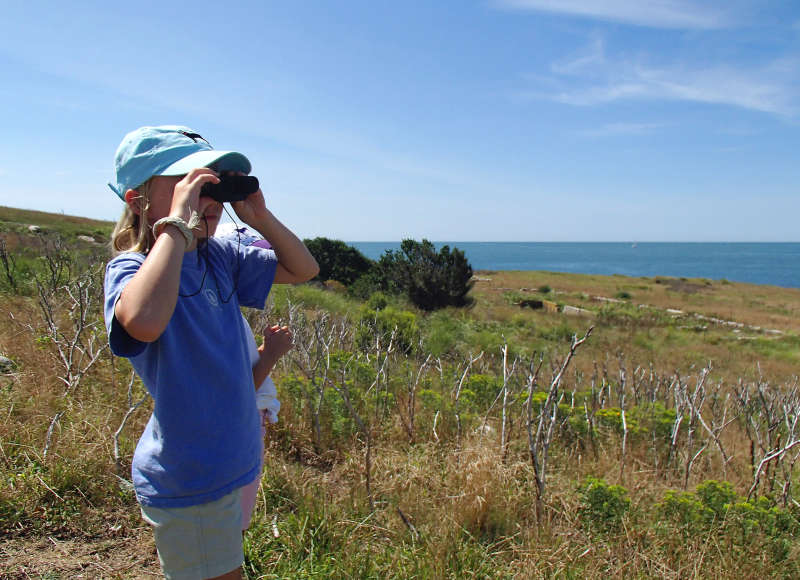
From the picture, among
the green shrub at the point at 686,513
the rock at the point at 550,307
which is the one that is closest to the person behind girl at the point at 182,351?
the green shrub at the point at 686,513

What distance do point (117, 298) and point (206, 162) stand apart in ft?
1.29

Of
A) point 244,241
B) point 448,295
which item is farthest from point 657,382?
point 448,295

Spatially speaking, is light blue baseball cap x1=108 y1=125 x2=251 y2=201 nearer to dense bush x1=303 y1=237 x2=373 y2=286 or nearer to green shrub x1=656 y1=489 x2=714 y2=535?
green shrub x1=656 y1=489 x2=714 y2=535

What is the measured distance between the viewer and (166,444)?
128cm

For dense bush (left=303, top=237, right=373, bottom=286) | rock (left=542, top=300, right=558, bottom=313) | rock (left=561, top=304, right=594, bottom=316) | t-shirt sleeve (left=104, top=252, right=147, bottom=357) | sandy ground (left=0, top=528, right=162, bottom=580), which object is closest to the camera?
t-shirt sleeve (left=104, top=252, right=147, bottom=357)

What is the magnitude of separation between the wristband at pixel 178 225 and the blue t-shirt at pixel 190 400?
5.4 inches

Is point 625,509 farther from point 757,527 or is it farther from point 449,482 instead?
point 449,482

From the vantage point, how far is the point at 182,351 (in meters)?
1.30

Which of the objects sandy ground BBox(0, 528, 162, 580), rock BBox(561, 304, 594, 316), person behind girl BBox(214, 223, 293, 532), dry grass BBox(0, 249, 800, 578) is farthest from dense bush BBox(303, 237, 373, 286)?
person behind girl BBox(214, 223, 293, 532)

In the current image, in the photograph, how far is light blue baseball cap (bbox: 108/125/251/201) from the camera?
4.40 ft

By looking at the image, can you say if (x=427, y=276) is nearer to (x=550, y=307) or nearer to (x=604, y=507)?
(x=550, y=307)

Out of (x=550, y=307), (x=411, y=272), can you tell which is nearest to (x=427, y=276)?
(x=411, y=272)

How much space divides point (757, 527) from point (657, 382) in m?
3.49

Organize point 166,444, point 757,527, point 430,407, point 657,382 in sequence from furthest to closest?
1. point 657,382
2. point 430,407
3. point 757,527
4. point 166,444
